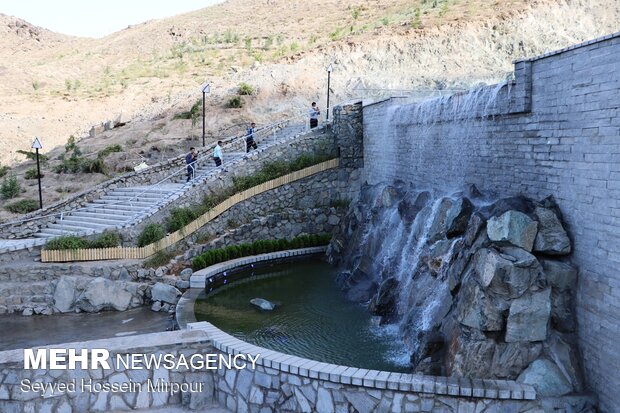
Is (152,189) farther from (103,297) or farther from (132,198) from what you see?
(103,297)

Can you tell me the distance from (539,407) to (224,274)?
9.28m

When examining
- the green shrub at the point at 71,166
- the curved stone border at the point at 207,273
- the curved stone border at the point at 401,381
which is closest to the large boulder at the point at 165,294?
the curved stone border at the point at 207,273

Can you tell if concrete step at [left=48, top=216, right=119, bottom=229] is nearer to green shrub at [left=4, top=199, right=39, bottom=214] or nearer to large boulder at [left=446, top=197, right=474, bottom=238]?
green shrub at [left=4, top=199, right=39, bottom=214]

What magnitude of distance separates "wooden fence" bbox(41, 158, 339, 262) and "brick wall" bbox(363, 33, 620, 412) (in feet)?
22.7

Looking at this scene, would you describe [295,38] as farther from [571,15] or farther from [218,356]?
[218,356]

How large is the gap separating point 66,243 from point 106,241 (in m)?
0.93

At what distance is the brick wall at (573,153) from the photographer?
6.82 metres

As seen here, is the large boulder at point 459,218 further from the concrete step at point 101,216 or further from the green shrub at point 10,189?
the green shrub at point 10,189

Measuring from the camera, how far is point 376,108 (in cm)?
1705

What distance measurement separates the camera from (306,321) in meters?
11.2

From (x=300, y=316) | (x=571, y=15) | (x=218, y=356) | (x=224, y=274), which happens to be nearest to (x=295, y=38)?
(x=571, y=15)

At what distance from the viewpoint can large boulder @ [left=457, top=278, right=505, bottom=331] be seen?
7.37 meters

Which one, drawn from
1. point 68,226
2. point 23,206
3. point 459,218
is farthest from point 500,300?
point 23,206

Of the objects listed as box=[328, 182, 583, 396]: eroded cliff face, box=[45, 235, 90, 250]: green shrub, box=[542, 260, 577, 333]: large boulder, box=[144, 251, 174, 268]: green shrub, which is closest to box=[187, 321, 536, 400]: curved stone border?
box=[328, 182, 583, 396]: eroded cliff face
